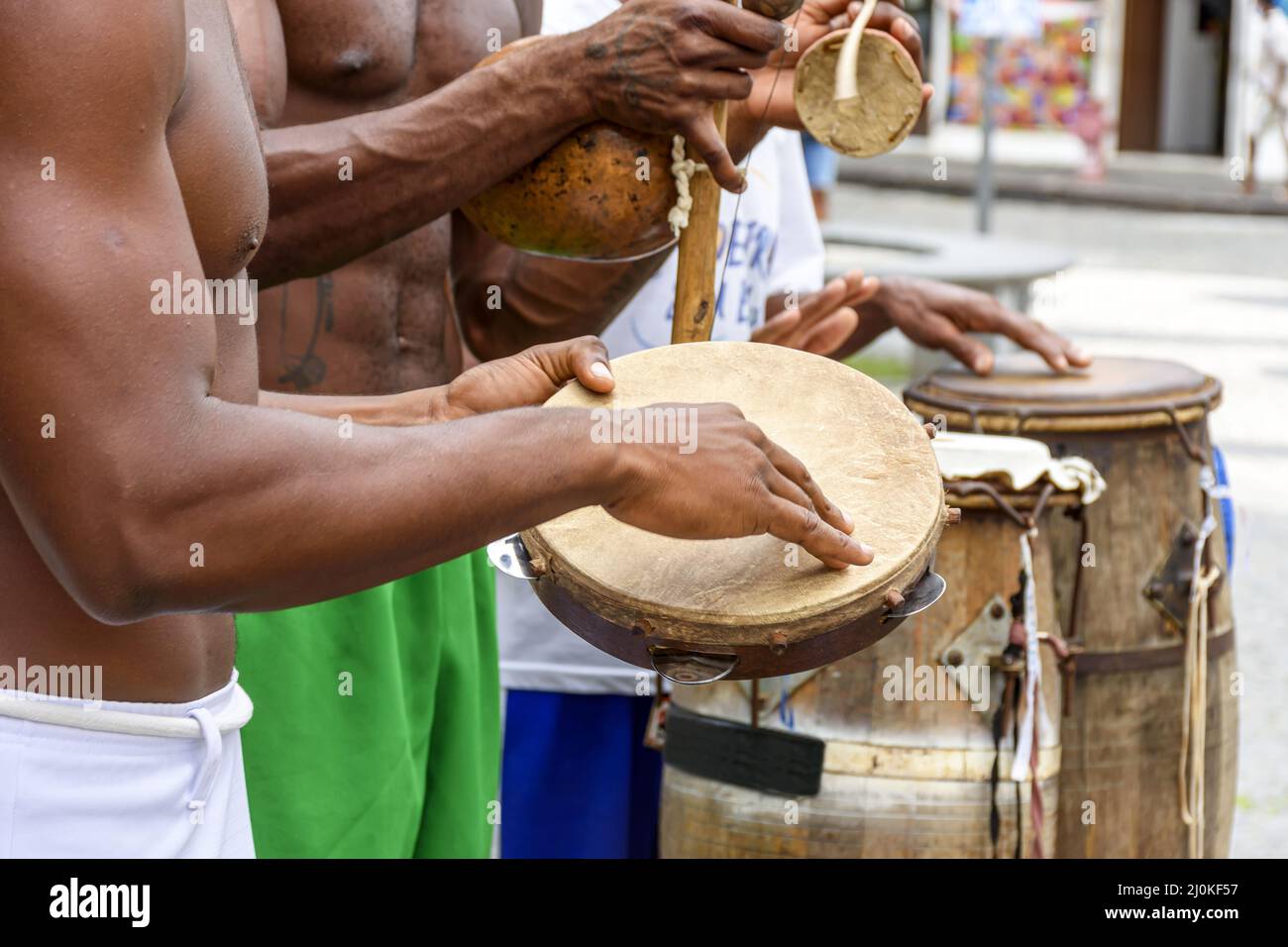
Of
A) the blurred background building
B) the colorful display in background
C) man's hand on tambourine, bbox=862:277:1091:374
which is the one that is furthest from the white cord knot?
the colorful display in background

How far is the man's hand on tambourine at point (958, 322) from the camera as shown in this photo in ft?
9.70

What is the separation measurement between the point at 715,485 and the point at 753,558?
0.85 feet

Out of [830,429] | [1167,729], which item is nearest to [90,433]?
[830,429]

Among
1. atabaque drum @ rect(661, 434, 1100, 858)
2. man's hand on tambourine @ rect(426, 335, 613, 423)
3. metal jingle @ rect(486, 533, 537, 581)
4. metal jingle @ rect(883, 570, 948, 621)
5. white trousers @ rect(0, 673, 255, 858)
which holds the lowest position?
atabaque drum @ rect(661, 434, 1100, 858)

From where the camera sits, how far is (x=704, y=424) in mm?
1441

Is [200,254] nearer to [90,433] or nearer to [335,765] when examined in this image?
[90,433]

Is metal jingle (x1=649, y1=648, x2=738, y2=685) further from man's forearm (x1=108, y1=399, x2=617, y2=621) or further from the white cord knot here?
the white cord knot

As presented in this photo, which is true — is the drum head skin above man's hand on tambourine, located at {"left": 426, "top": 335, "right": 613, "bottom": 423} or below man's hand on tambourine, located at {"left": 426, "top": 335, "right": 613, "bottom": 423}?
below

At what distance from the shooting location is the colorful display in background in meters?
17.0

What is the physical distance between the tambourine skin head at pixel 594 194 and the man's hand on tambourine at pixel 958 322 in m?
1.02

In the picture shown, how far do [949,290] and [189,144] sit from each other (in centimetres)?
194

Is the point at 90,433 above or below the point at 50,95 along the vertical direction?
below

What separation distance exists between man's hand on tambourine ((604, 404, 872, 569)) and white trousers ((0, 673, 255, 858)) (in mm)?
440
